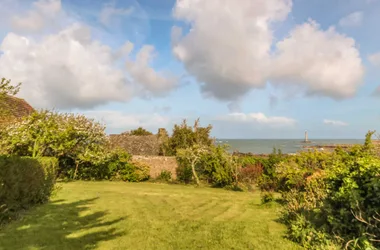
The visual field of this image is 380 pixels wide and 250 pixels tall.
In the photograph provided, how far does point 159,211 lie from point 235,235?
12.4 ft

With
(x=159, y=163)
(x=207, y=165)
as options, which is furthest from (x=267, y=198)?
(x=159, y=163)

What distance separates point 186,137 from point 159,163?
19.7ft

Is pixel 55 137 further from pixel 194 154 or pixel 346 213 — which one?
pixel 346 213

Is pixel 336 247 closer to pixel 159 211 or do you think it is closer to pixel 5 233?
pixel 159 211

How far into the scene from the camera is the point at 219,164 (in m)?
20.5

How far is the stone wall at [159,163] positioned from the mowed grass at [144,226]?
1143 cm

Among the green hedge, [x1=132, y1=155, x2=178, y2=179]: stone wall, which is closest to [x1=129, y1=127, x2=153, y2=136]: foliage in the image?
[x1=132, y1=155, x2=178, y2=179]: stone wall

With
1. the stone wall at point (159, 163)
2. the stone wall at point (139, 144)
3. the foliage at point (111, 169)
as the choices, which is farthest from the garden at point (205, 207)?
the stone wall at point (139, 144)

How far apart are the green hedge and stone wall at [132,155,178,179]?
11472 mm

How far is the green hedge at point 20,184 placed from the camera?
367 inches

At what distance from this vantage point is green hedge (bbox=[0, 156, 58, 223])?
30.6ft

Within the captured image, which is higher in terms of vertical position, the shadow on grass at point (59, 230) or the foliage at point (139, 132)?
the foliage at point (139, 132)

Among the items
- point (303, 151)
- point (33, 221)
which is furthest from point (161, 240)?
point (303, 151)

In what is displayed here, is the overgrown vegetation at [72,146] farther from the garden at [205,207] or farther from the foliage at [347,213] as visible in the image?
the foliage at [347,213]
